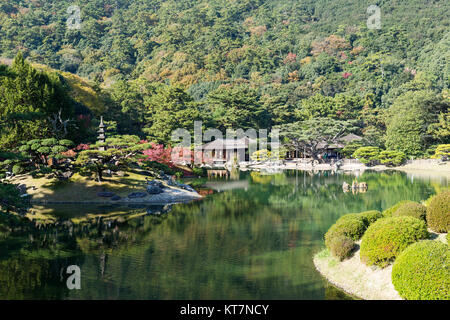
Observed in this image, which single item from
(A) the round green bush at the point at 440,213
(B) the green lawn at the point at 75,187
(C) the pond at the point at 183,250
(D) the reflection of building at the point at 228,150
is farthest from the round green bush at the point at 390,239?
(D) the reflection of building at the point at 228,150

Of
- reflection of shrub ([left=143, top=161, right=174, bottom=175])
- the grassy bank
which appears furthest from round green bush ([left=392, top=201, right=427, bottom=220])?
reflection of shrub ([left=143, top=161, right=174, bottom=175])

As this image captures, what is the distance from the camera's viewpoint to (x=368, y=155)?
172ft

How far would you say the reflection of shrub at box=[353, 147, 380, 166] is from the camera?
168ft

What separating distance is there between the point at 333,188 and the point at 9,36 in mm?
95915

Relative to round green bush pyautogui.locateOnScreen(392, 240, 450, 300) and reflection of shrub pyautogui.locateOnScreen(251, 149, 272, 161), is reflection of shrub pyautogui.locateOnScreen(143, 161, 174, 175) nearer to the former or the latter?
round green bush pyautogui.locateOnScreen(392, 240, 450, 300)

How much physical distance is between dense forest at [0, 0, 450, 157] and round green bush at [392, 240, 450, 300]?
15.4 m

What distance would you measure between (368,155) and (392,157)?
261 cm

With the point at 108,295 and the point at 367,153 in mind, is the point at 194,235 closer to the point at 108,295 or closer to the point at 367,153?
the point at 108,295

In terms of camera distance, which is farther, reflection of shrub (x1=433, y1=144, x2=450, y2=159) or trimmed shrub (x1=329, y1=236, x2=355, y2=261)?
reflection of shrub (x1=433, y1=144, x2=450, y2=159)

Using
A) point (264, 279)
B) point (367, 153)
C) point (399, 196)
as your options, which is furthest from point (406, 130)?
point (264, 279)

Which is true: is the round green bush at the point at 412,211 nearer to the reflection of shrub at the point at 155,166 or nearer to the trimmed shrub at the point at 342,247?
the trimmed shrub at the point at 342,247

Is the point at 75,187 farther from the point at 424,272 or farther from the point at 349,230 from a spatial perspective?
the point at 424,272

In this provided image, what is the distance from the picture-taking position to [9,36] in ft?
340

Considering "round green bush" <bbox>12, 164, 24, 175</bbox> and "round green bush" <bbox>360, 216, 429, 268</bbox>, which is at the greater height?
"round green bush" <bbox>12, 164, 24, 175</bbox>
